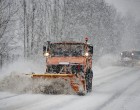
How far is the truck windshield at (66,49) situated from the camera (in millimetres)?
16031

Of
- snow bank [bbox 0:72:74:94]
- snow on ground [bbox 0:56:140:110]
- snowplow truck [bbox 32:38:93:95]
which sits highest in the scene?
snowplow truck [bbox 32:38:93:95]

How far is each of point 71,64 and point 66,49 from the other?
1.18 m

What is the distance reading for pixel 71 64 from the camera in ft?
50.0

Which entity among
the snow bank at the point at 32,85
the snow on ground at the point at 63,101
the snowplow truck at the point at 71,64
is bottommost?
the snow on ground at the point at 63,101

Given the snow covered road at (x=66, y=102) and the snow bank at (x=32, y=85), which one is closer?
the snow covered road at (x=66, y=102)

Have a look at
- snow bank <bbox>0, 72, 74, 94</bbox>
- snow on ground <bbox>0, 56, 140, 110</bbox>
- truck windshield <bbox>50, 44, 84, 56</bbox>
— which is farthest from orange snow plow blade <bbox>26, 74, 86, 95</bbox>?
truck windshield <bbox>50, 44, 84, 56</bbox>

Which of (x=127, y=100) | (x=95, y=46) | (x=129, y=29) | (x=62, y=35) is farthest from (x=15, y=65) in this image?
(x=129, y=29)

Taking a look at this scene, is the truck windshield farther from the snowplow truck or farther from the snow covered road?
the snow covered road

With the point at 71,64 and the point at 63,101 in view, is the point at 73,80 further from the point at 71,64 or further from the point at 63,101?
the point at 63,101

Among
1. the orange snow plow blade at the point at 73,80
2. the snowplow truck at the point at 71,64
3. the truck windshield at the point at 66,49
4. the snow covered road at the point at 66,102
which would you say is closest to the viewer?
the snow covered road at the point at 66,102

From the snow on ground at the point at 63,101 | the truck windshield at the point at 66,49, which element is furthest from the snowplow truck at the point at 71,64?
the snow on ground at the point at 63,101

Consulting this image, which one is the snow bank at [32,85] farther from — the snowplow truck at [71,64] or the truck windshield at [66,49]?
the truck windshield at [66,49]

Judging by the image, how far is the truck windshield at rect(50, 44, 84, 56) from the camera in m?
16.0

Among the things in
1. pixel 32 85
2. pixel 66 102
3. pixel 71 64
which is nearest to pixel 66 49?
pixel 71 64
